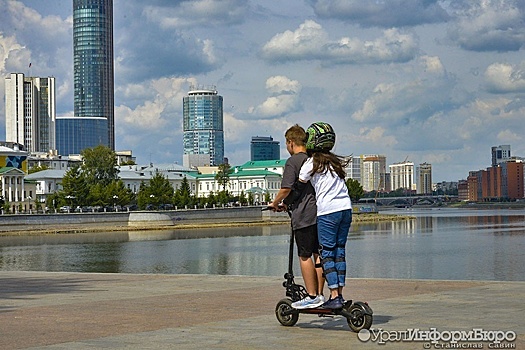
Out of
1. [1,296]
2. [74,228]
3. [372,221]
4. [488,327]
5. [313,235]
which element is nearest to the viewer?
[488,327]

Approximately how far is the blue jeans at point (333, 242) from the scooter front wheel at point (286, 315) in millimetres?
595

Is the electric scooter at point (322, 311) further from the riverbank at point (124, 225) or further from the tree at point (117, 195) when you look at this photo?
the tree at point (117, 195)

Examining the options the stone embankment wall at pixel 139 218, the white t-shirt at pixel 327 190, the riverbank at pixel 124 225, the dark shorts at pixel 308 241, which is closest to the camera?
the white t-shirt at pixel 327 190

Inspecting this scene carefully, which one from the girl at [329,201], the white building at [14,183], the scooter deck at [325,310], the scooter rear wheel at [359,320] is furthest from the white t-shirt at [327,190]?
the white building at [14,183]

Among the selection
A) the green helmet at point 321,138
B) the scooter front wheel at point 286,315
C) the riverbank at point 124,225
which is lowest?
the riverbank at point 124,225

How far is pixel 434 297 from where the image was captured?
575 inches

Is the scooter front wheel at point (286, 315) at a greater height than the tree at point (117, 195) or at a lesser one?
lesser

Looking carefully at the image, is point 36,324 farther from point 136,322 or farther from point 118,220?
point 118,220

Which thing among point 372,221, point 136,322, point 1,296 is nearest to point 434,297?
point 136,322

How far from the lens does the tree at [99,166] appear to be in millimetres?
159375

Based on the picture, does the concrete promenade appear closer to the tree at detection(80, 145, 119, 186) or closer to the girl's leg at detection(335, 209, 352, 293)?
the girl's leg at detection(335, 209, 352, 293)

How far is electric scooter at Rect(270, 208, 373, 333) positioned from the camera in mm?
10664

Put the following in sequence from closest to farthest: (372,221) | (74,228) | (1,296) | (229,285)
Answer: (1,296)
(229,285)
(74,228)
(372,221)

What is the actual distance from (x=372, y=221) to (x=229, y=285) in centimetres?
Result: 13828
